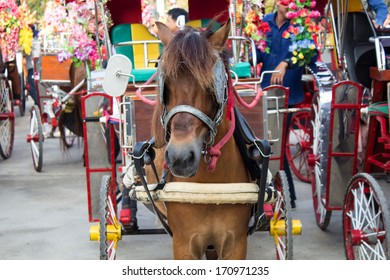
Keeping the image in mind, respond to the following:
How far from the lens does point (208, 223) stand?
13.4ft

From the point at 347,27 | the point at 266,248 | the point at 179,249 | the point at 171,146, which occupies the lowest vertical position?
the point at 266,248

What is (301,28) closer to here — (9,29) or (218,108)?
(218,108)

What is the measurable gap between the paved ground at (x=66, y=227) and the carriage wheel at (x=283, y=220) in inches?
46.3

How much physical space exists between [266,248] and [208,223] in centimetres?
244

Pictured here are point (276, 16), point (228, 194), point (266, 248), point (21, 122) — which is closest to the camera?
point (228, 194)

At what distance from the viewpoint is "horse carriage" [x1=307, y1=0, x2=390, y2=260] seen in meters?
5.21

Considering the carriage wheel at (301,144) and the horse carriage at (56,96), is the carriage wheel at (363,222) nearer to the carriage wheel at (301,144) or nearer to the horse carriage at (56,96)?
the carriage wheel at (301,144)

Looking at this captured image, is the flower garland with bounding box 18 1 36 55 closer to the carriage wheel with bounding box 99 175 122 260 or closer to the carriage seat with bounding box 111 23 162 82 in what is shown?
the carriage seat with bounding box 111 23 162 82

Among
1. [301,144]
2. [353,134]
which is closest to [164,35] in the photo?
[353,134]

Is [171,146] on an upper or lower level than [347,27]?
lower

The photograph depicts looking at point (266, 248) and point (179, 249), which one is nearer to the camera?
point (179, 249)

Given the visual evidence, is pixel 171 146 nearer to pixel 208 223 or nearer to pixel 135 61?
pixel 208 223

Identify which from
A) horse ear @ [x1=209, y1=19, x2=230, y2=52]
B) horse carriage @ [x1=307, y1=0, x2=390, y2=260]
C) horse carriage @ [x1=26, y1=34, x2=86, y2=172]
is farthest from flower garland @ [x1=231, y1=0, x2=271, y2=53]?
horse carriage @ [x1=26, y1=34, x2=86, y2=172]

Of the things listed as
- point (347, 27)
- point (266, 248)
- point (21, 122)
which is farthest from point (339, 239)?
point (21, 122)
